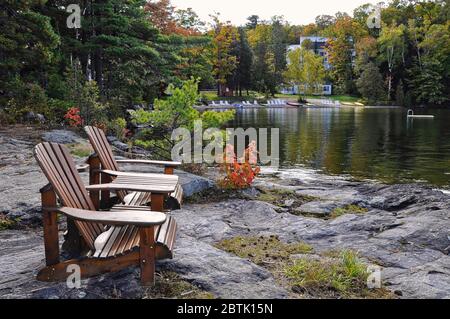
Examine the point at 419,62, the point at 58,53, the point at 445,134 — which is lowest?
the point at 445,134

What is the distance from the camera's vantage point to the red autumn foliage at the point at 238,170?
23.6 feet

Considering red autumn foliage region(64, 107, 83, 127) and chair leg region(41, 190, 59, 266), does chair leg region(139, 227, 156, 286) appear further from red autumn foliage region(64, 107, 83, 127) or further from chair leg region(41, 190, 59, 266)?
red autumn foliage region(64, 107, 83, 127)

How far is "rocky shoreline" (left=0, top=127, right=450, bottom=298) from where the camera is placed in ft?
11.0

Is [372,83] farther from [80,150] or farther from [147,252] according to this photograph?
[147,252]

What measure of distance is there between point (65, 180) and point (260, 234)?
8.38 ft

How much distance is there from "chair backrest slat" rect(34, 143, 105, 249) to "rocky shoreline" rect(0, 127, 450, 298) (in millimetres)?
395

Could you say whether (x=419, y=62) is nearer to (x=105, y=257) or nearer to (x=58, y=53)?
(x=58, y=53)

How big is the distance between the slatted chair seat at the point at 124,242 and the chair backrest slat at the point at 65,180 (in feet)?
0.22

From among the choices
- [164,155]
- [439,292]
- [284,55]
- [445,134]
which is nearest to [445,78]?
[284,55]

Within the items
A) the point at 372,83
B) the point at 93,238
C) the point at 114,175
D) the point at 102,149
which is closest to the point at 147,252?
the point at 93,238

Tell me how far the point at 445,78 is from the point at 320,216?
6457 cm

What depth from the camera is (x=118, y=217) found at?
3057 millimetres

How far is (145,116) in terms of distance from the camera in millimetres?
9023

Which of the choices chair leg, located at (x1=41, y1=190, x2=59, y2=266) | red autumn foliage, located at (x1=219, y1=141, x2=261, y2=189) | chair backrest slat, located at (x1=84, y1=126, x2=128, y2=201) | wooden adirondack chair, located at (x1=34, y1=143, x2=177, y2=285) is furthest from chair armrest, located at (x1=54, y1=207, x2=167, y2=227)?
red autumn foliage, located at (x1=219, y1=141, x2=261, y2=189)
